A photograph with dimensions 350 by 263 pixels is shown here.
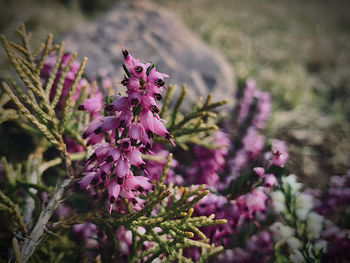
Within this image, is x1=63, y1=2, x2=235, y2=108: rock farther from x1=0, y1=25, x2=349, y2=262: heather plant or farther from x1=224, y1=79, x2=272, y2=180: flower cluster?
x1=0, y1=25, x2=349, y2=262: heather plant

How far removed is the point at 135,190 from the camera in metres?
0.90

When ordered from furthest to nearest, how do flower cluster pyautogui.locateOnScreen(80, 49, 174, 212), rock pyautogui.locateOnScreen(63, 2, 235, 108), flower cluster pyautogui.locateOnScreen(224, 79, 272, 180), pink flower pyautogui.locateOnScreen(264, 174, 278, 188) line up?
rock pyautogui.locateOnScreen(63, 2, 235, 108) → flower cluster pyautogui.locateOnScreen(224, 79, 272, 180) → pink flower pyautogui.locateOnScreen(264, 174, 278, 188) → flower cluster pyautogui.locateOnScreen(80, 49, 174, 212)

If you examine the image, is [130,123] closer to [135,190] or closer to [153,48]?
[135,190]

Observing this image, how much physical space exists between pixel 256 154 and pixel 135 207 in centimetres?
148

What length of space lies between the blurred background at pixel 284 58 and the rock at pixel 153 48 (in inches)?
10.3

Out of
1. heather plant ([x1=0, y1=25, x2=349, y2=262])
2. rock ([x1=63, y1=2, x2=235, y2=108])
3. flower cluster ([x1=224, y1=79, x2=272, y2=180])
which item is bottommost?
heather plant ([x1=0, y1=25, x2=349, y2=262])

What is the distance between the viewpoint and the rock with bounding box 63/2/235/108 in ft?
9.11

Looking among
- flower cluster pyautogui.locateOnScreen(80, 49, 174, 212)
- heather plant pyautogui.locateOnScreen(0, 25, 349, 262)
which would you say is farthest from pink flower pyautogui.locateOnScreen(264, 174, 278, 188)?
flower cluster pyautogui.locateOnScreen(80, 49, 174, 212)

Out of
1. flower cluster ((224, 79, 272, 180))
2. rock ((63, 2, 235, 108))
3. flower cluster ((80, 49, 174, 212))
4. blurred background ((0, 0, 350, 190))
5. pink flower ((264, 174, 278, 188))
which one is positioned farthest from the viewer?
blurred background ((0, 0, 350, 190))

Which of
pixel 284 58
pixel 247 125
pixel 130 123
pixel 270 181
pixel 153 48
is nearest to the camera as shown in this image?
pixel 130 123

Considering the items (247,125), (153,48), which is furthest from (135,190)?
(153,48)

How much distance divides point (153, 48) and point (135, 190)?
8.38 ft

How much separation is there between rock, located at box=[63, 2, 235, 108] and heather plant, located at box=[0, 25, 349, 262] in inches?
44.1

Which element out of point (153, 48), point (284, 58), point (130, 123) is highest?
point (284, 58)
